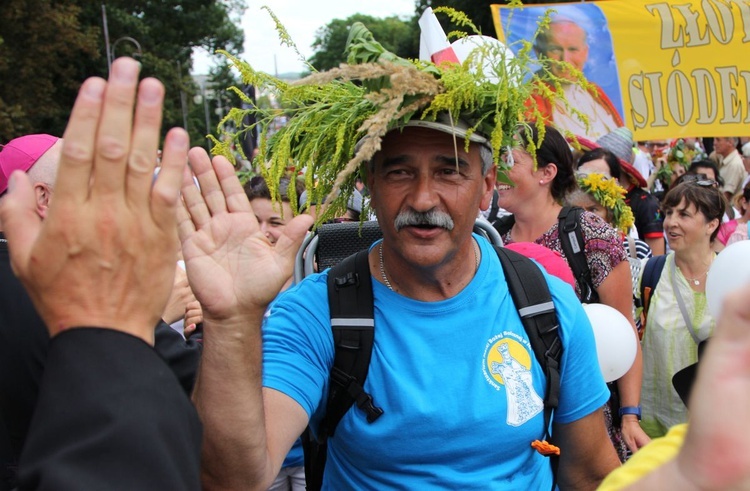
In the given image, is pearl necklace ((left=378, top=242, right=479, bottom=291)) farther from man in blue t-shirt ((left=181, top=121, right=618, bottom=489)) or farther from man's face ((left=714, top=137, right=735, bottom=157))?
man's face ((left=714, top=137, right=735, bottom=157))

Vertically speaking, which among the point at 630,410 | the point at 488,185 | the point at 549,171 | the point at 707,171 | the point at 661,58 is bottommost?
the point at 630,410

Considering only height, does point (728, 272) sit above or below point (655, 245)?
above

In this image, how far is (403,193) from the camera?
2406 mm

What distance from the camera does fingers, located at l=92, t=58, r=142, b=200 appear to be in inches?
42.7

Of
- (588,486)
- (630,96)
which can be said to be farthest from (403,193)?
(630,96)

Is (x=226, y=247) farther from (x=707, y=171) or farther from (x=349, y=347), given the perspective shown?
(x=707, y=171)

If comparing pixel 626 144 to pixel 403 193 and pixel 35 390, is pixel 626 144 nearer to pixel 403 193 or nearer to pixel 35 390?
pixel 403 193

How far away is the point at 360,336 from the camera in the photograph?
87.2 inches

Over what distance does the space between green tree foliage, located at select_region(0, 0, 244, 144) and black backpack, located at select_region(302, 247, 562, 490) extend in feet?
47.6

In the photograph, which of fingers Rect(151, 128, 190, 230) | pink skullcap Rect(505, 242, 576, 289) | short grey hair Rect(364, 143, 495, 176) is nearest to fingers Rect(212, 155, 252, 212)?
fingers Rect(151, 128, 190, 230)

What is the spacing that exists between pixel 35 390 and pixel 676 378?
1.86m

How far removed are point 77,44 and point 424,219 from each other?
2038 cm

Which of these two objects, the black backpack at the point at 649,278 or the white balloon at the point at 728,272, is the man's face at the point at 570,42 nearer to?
the black backpack at the point at 649,278

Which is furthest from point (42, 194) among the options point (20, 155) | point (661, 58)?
point (661, 58)
